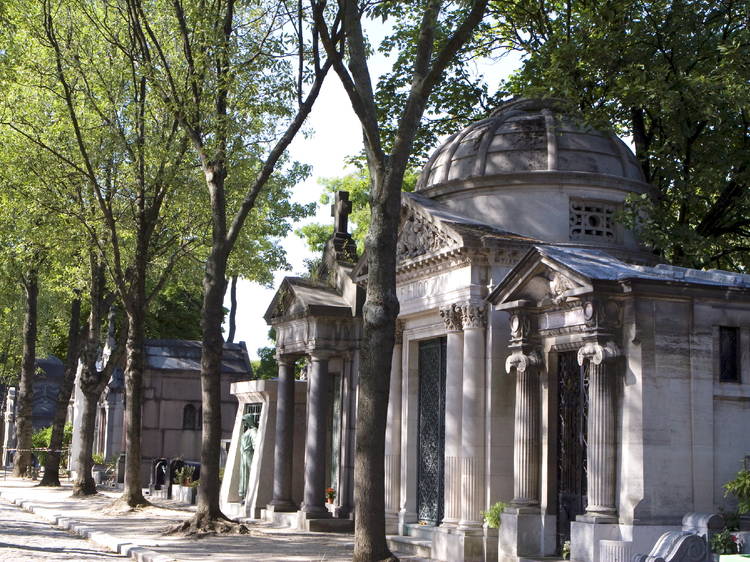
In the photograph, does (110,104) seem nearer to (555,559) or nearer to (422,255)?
(422,255)

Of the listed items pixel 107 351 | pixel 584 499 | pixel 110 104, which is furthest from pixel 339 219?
pixel 107 351

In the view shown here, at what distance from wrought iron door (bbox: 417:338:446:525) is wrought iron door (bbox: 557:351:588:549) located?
2.97m

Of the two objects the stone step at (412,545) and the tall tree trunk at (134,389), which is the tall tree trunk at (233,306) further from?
the stone step at (412,545)

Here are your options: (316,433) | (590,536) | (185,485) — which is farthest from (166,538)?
(185,485)

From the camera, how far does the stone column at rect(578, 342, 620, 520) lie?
12.7 meters

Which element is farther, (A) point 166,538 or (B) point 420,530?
(B) point 420,530

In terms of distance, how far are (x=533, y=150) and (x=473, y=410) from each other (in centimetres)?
480

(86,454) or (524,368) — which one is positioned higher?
(524,368)

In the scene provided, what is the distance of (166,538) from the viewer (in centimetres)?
1619

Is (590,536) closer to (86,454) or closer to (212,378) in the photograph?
(212,378)

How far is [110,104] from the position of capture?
75.8ft

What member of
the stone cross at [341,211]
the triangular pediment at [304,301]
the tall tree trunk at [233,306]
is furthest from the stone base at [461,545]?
the tall tree trunk at [233,306]

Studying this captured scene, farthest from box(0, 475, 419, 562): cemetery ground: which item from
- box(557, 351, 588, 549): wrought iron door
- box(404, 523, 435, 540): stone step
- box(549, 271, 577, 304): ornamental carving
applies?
box(549, 271, 577, 304): ornamental carving

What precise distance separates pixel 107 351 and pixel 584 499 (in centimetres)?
2913
